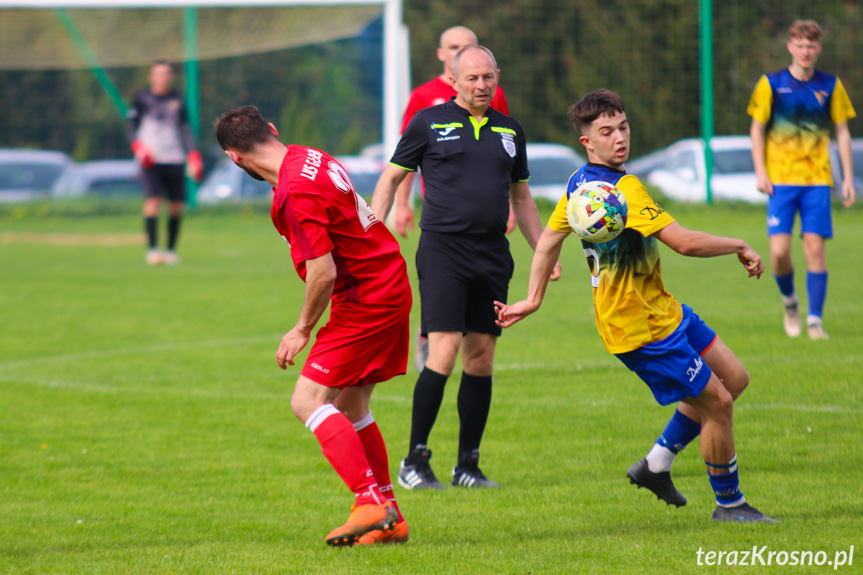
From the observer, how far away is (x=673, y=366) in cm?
412

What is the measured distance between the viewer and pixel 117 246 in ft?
60.5

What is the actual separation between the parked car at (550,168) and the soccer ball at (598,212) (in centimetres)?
1730

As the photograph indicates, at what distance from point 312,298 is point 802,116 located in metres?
5.60

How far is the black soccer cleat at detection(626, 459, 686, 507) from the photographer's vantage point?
4516 mm

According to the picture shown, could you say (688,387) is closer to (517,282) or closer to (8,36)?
(517,282)

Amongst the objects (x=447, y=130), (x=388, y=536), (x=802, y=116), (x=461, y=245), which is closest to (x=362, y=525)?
(x=388, y=536)

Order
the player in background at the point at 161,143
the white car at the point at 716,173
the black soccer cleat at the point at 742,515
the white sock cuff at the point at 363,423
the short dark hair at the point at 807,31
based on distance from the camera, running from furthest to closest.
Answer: the white car at the point at 716,173
the player in background at the point at 161,143
the short dark hair at the point at 807,31
the white sock cuff at the point at 363,423
the black soccer cleat at the point at 742,515

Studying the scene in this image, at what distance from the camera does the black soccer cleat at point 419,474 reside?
202 inches

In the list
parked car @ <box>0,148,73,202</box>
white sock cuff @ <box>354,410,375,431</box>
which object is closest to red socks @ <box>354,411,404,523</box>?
white sock cuff @ <box>354,410,375,431</box>

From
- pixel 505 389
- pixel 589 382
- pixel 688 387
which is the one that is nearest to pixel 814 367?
pixel 589 382

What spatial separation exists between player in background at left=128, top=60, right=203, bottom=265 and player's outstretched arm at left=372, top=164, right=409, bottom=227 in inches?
381

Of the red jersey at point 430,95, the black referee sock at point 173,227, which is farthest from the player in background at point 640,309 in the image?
the black referee sock at point 173,227

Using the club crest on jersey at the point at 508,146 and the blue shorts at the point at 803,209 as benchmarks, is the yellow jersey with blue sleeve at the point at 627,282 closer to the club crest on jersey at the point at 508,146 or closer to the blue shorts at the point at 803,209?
the club crest on jersey at the point at 508,146

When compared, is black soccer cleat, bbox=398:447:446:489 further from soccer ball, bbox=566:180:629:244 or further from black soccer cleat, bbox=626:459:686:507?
soccer ball, bbox=566:180:629:244
